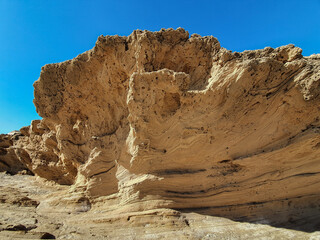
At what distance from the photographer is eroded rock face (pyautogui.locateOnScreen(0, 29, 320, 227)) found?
17.3ft

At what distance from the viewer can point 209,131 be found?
590cm

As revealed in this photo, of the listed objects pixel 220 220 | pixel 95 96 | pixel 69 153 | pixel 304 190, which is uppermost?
pixel 95 96

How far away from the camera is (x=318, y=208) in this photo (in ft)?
16.4

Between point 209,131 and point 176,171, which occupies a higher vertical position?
point 209,131

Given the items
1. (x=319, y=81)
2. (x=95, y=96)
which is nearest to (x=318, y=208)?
(x=319, y=81)

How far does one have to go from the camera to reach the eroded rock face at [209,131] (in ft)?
17.3

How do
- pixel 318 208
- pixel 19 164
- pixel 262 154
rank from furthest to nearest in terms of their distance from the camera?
pixel 19 164
pixel 262 154
pixel 318 208

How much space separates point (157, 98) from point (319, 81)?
431cm

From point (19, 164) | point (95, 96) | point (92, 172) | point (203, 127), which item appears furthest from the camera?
point (19, 164)

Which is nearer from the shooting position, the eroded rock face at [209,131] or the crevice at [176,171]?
the eroded rock face at [209,131]

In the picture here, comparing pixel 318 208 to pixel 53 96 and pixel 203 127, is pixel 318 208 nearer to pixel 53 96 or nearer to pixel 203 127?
pixel 203 127

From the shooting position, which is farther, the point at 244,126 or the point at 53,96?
the point at 53,96

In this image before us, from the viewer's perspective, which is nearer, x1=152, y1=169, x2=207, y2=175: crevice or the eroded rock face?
the eroded rock face

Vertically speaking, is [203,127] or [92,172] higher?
[203,127]
